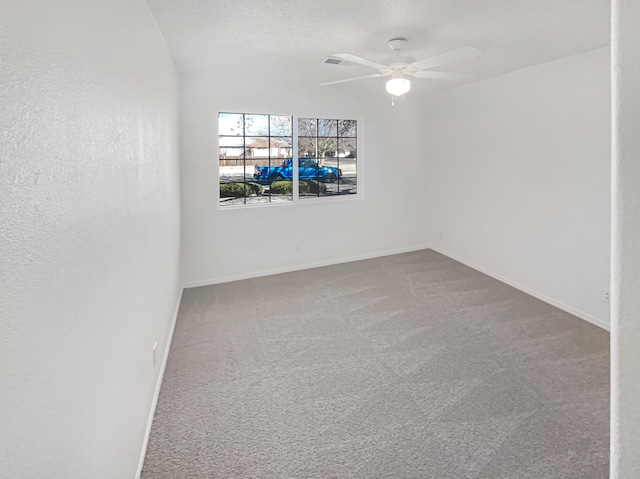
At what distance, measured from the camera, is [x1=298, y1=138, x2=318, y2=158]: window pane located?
550cm

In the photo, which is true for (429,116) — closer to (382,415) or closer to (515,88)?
(515,88)

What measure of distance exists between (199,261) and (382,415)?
3256 millimetres

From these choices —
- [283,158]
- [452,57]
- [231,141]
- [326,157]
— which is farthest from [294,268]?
[452,57]

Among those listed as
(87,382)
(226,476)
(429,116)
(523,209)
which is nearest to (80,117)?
(87,382)

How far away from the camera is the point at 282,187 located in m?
5.46

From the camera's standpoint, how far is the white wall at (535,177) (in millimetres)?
3697

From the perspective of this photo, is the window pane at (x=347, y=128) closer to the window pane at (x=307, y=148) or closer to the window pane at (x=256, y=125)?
the window pane at (x=307, y=148)

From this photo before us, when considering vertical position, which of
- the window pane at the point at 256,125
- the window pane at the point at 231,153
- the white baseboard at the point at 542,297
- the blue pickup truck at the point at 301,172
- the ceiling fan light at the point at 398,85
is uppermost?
the window pane at the point at 256,125

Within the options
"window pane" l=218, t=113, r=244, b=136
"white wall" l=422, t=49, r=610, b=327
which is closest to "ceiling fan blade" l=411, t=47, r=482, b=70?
"white wall" l=422, t=49, r=610, b=327

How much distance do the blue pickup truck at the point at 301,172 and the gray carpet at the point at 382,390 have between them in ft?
5.65

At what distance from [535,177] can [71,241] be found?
4.59 m

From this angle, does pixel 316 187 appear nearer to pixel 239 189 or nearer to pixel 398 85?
pixel 239 189
